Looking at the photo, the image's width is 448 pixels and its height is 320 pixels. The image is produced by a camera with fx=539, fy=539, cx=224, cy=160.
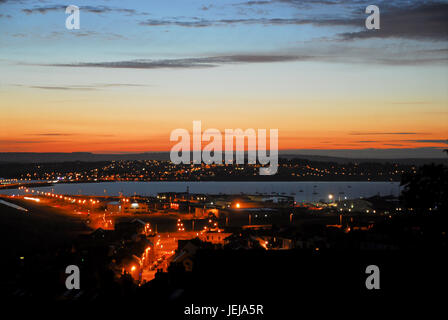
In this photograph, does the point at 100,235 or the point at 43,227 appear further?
the point at 43,227

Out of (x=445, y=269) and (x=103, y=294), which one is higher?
(x=445, y=269)

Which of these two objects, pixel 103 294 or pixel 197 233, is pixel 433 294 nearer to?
pixel 103 294
